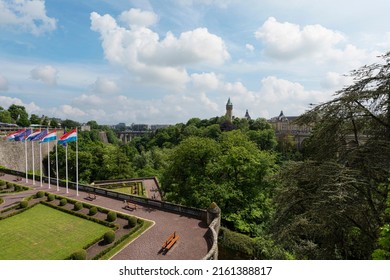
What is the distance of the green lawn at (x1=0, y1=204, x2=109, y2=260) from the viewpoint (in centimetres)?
1541

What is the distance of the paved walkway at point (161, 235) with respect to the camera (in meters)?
15.0

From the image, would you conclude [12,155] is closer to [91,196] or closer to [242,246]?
[91,196]

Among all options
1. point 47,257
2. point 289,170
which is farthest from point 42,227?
point 289,170

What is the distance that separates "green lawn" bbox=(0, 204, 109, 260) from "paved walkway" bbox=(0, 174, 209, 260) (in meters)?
3.15

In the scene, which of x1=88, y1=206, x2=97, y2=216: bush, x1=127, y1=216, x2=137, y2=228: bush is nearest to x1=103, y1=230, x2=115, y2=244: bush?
x1=127, y1=216, x2=137, y2=228: bush

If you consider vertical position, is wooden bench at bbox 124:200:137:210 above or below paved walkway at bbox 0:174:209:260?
above

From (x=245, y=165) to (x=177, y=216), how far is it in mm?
7650

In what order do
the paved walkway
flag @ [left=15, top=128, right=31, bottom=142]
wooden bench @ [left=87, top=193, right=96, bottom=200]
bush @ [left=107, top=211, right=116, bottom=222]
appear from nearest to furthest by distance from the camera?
the paved walkway, bush @ [left=107, top=211, right=116, bottom=222], wooden bench @ [left=87, top=193, right=96, bottom=200], flag @ [left=15, top=128, right=31, bottom=142]

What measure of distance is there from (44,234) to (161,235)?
8.15 meters

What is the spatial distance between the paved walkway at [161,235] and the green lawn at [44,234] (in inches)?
124

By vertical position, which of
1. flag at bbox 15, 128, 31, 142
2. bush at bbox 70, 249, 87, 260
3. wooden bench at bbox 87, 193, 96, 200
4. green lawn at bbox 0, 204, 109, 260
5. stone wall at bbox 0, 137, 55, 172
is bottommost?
green lawn at bbox 0, 204, 109, 260

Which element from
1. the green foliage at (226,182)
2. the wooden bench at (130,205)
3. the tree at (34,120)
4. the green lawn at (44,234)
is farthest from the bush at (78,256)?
the tree at (34,120)

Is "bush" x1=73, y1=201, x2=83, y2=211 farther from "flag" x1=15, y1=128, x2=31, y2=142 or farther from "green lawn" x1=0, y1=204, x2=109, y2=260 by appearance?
"flag" x1=15, y1=128, x2=31, y2=142

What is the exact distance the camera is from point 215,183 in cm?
2358
